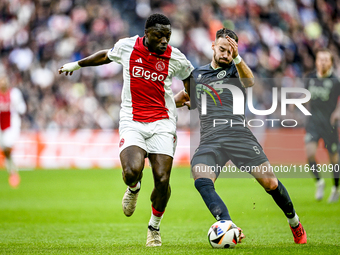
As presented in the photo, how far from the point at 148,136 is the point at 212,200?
115 cm

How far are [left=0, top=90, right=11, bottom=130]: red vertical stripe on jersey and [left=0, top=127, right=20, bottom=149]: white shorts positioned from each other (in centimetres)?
26

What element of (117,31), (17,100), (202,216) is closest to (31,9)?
(117,31)

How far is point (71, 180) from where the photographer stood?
49.7ft

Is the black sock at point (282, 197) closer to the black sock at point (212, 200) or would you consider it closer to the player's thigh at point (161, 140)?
the black sock at point (212, 200)

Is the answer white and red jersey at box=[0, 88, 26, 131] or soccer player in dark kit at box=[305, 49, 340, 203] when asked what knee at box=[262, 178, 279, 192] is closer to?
soccer player in dark kit at box=[305, 49, 340, 203]

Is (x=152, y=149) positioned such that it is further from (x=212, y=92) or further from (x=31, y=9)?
(x=31, y=9)

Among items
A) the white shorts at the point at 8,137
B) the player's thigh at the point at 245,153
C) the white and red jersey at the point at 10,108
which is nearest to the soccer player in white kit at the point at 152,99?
the player's thigh at the point at 245,153

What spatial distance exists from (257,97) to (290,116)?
1.51m

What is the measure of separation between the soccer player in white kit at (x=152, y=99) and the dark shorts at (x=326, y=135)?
5370 mm

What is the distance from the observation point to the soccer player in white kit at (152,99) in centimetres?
590

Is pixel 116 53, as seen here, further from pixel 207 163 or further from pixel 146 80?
pixel 207 163

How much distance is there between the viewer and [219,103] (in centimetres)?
596

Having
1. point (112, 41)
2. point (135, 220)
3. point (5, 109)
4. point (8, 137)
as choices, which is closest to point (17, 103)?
point (5, 109)

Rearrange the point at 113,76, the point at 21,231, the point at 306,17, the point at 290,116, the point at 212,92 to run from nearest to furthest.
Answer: the point at 212,92, the point at 21,231, the point at 290,116, the point at 113,76, the point at 306,17
